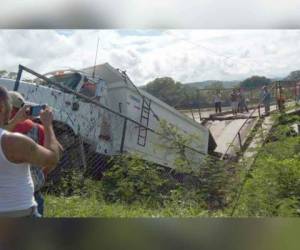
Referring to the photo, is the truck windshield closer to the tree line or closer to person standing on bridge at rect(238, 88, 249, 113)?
the tree line

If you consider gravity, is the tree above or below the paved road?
above

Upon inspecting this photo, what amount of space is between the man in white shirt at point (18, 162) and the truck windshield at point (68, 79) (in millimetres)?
1423

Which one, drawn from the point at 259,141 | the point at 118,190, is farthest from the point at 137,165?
the point at 259,141

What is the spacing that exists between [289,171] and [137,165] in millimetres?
1200

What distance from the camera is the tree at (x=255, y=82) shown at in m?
3.68

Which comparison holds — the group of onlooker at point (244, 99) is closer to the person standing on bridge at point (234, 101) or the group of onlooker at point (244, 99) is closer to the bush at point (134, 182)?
the person standing on bridge at point (234, 101)

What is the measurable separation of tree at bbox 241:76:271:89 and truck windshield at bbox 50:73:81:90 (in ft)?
4.15

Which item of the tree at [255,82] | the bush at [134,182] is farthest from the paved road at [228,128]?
the bush at [134,182]

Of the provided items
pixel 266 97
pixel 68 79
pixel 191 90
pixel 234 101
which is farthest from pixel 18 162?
pixel 266 97

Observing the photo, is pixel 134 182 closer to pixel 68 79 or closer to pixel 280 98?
pixel 68 79

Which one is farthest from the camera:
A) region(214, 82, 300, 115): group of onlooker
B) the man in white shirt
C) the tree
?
region(214, 82, 300, 115): group of onlooker

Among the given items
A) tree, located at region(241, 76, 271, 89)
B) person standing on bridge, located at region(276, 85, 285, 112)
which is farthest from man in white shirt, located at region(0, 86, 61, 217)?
person standing on bridge, located at region(276, 85, 285, 112)

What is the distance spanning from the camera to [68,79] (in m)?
4.05

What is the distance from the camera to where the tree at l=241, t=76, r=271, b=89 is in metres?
3.68
